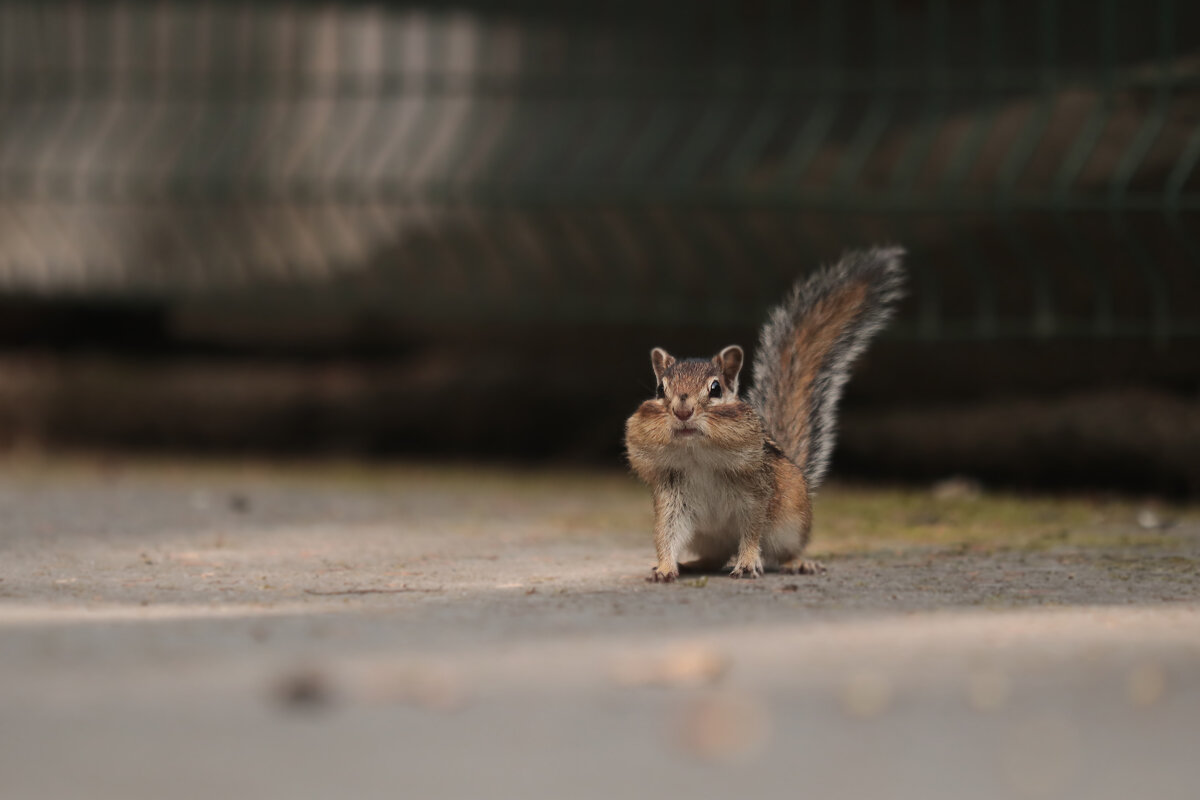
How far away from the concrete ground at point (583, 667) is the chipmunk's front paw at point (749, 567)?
0.06 m

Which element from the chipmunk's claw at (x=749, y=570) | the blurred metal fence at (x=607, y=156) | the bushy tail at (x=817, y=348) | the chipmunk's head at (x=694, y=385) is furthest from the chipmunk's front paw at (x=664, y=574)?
the blurred metal fence at (x=607, y=156)

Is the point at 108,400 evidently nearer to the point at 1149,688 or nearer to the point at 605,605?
the point at 605,605

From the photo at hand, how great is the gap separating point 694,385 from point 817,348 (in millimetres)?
1169

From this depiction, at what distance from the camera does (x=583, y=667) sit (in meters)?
4.65

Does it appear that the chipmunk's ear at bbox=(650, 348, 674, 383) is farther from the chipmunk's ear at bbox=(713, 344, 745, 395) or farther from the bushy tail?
the bushy tail

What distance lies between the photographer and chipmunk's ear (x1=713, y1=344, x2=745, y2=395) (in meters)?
6.67

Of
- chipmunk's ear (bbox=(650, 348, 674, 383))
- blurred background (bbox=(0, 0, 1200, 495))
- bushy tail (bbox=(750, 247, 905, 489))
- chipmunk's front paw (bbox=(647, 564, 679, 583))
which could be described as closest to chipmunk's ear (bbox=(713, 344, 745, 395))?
chipmunk's ear (bbox=(650, 348, 674, 383))

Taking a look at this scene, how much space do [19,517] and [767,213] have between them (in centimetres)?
501

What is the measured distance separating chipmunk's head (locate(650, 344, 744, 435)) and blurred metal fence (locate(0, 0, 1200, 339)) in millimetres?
4102

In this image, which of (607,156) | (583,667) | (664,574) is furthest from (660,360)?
(607,156)

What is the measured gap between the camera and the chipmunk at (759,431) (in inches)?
251

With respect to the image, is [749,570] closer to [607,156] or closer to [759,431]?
[759,431]

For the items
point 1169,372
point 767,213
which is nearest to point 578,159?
point 767,213

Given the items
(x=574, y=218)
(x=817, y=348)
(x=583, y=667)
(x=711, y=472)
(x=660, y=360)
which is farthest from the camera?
(x=574, y=218)
